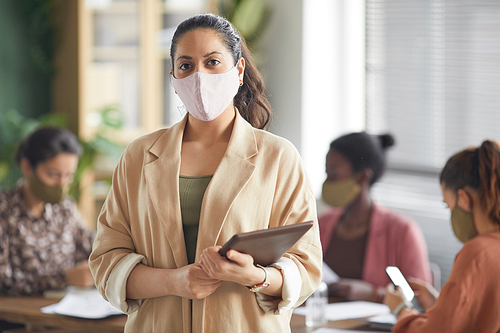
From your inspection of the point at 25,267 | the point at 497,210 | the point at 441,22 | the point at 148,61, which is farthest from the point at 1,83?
the point at 497,210

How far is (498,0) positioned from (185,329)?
3037 mm

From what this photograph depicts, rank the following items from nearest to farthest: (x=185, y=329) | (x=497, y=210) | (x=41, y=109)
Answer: (x=185, y=329), (x=497, y=210), (x=41, y=109)

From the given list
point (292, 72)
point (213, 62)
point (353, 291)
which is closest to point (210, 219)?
point (213, 62)

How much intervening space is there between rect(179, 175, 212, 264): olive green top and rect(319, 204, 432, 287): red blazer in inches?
61.7

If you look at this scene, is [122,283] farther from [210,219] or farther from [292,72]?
[292,72]

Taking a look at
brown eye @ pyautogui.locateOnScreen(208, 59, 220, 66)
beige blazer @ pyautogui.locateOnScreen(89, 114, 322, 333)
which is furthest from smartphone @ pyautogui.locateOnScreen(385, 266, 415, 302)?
brown eye @ pyautogui.locateOnScreen(208, 59, 220, 66)

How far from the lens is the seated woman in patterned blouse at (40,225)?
2.44 metres

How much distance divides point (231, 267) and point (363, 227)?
1725mm

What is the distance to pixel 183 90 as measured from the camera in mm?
1254

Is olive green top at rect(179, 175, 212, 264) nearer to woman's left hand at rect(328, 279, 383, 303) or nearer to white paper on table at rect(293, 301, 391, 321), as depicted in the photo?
white paper on table at rect(293, 301, 391, 321)

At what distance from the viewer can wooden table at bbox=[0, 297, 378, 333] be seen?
2.00m

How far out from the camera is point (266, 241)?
1.11 metres

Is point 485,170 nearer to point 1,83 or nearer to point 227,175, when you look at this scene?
point 227,175

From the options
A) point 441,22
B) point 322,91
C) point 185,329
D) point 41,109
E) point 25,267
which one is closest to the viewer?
point 185,329
